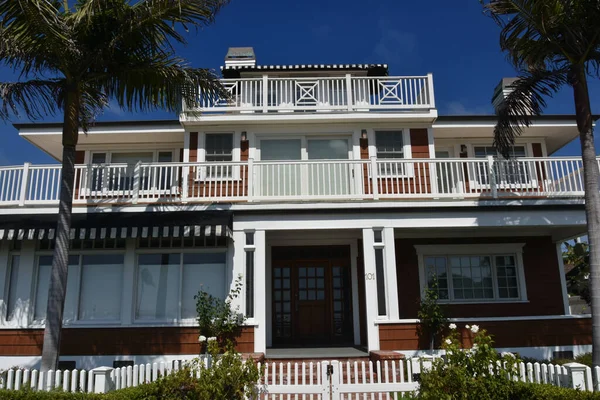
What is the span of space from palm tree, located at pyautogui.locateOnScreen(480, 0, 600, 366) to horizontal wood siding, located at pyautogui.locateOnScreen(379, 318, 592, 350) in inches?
134

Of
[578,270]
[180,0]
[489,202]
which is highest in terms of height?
[180,0]

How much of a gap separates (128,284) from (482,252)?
33.3 ft

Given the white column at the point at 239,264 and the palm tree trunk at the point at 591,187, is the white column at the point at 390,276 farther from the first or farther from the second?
the palm tree trunk at the point at 591,187

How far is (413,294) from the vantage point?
562 inches

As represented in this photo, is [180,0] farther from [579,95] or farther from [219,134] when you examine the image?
Result: [579,95]

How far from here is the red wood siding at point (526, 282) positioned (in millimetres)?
14211

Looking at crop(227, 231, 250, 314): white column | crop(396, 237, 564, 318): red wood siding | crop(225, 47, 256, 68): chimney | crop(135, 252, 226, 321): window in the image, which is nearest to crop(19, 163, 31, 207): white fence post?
crop(135, 252, 226, 321): window

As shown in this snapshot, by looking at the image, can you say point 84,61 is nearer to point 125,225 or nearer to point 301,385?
point 125,225

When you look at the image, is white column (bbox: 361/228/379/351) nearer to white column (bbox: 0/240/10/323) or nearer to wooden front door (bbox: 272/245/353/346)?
wooden front door (bbox: 272/245/353/346)

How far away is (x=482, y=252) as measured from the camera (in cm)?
1462

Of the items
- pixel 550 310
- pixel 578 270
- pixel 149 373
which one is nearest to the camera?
pixel 149 373

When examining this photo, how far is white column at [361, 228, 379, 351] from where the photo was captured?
11523 millimetres

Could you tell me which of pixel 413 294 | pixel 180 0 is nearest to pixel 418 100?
pixel 413 294

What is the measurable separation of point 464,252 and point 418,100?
194 inches
